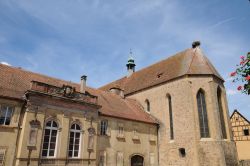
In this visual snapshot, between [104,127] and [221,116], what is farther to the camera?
[221,116]

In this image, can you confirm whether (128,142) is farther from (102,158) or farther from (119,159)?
(102,158)

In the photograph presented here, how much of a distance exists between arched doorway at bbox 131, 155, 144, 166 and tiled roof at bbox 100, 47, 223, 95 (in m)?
8.81

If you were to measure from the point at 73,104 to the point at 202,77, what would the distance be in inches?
539

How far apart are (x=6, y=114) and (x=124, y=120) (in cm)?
Answer: 1021

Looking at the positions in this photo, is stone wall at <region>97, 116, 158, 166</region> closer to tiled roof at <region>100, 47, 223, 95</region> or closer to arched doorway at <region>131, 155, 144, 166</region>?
arched doorway at <region>131, 155, 144, 166</region>

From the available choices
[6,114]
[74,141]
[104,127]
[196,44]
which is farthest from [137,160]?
[196,44]

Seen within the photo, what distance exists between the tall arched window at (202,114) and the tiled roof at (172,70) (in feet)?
7.94

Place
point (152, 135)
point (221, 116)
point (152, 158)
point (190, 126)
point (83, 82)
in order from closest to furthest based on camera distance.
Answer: point (83, 82)
point (190, 126)
point (152, 158)
point (221, 116)
point (152, 135)

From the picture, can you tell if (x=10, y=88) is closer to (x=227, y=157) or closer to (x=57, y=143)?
(x=57, y=143)

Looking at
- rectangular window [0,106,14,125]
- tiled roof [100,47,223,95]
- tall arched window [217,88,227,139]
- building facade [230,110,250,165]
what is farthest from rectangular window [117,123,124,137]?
building facade [230,110,250,165]

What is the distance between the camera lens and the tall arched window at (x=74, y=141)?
52.7 ft

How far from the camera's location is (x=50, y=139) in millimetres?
15180

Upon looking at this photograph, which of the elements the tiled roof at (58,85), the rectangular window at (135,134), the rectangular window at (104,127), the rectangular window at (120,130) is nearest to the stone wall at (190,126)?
the tiled roof at (58,85)

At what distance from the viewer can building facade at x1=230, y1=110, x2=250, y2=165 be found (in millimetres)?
29478
